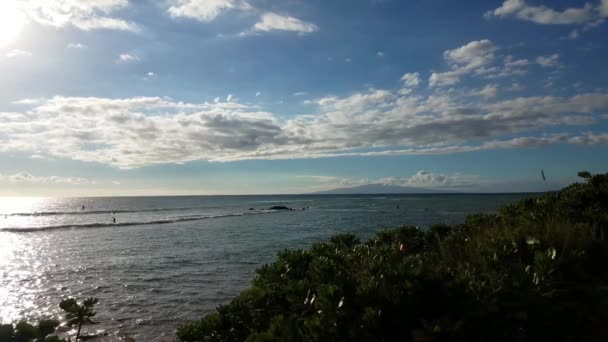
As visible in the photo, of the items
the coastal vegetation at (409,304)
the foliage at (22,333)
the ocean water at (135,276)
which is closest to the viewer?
the foliage at (22,333)

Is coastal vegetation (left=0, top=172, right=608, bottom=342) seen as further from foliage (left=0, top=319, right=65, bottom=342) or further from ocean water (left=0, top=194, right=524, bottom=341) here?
ocean water (left=0, top=194, right=524, bottom=341)

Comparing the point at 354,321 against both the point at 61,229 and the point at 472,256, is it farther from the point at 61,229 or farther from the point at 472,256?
the point at 61,229

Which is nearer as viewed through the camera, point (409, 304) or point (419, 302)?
point (409, 304)

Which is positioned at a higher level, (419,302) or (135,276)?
(419,302)

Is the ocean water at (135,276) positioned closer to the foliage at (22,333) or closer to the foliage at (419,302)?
the foliage at (419,302)

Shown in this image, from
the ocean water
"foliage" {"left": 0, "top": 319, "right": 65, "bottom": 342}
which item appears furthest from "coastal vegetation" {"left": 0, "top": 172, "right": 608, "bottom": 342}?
the ocean water

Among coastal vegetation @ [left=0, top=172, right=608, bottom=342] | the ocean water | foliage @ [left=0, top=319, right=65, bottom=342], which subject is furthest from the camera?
the ocean water

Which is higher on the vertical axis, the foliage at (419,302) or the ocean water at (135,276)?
the foliage at (419,302)

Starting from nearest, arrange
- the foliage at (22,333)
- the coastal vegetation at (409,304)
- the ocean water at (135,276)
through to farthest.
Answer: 1. the foliage at (22,333)
2. the coastal vegetation at (409,304)
3. the ocean water at (135,276)

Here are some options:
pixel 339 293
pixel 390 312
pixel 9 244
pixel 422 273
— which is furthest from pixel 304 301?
pixel 9 244

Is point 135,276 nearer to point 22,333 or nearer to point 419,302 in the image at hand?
point 22,333

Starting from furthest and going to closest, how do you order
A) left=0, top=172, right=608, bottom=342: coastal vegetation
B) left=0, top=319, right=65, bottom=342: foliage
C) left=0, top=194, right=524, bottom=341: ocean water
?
1. left=0, top=194, right=524, bottom=341: ocean water
2. left=0, top=172, right=608, bottom=342: coastal vegetation
3. left=0, top=319, right=65, bottom=342: foliage

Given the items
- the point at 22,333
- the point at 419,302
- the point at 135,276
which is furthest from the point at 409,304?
the point at 135,276

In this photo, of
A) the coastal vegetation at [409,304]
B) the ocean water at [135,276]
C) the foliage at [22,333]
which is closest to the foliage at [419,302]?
the coastal vegetation at [409,304]
